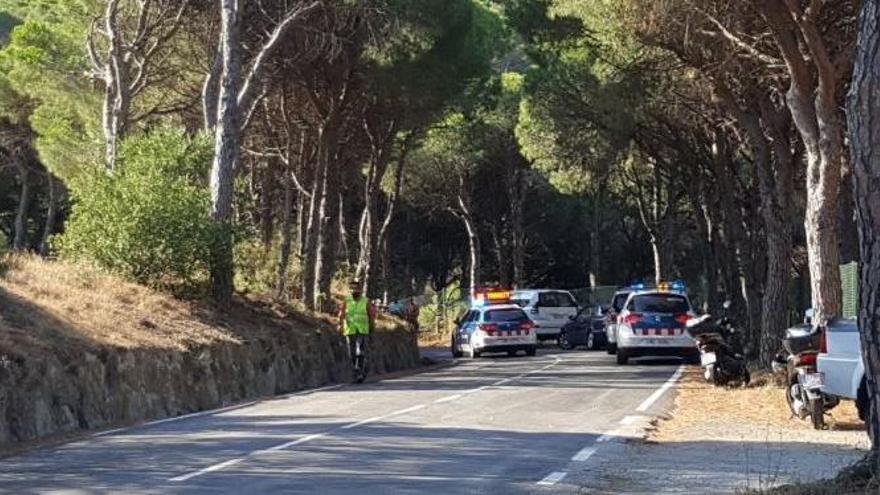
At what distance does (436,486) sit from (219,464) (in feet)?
7.59

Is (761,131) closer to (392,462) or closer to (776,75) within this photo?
(776,75)

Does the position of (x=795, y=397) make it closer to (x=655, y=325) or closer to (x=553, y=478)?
(x=553, y=478)

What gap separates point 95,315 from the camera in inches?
760

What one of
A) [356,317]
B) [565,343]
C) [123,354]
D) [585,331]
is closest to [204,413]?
[123,354]

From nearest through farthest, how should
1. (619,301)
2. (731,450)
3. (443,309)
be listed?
(731,450)
(619,301)
(443,309)

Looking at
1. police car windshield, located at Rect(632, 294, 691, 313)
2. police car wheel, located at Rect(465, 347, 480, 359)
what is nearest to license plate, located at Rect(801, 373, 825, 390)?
police car windshield, located at Rect(632, 294, 691, 313)

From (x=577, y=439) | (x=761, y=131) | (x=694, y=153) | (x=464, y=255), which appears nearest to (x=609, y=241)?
(x=464, y=255)

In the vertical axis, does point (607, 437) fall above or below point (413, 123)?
below

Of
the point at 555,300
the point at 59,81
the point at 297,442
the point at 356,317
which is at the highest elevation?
the point at 59,81

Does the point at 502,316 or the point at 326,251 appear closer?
the point at 326,251

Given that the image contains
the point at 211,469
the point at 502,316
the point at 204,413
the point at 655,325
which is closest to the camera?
the point at 211,469

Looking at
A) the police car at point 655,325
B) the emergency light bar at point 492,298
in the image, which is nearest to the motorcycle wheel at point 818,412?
the police car at point 655,325

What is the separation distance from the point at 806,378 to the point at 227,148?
42.5 ft

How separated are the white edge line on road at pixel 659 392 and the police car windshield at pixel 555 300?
1727 centimetres
